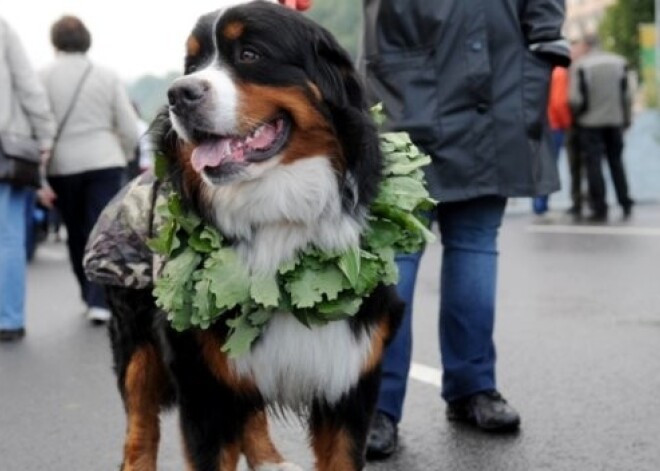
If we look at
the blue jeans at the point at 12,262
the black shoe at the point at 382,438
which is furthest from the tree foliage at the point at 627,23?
the black shoe at the point at 382,438

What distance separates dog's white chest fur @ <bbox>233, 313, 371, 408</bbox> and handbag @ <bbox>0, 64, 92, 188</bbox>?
14.5ft

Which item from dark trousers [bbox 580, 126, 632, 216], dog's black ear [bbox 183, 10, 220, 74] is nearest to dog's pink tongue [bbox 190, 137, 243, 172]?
dog's black ear [bbox 183, 10, 220, 74]

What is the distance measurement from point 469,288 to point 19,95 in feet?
12.6

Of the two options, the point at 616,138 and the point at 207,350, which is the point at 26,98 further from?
the point at 616,138

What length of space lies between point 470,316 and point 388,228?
4.69ft

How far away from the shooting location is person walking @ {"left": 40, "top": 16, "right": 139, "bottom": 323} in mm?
8398

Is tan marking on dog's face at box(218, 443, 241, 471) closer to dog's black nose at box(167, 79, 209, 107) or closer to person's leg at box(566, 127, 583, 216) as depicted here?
dog's black nose at box(167, 79, 209, 107)

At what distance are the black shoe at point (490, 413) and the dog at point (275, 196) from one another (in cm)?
128

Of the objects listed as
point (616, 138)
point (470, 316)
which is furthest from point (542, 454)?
point (616, 138)

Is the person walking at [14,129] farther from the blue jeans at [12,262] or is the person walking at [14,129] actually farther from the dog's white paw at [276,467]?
the dog's white paw at [276,467]

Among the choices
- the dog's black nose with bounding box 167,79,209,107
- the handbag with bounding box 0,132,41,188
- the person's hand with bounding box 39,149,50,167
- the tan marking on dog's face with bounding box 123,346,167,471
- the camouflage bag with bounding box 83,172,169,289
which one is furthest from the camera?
the person's hand with bounding box 39,149,50,167

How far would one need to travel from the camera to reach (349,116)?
3.41m

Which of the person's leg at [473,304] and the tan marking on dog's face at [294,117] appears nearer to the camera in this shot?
the tan marking on dog's face at [294,117]

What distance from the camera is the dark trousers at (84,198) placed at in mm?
8414
